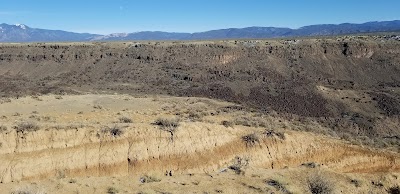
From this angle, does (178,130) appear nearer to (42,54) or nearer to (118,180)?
(118,180)

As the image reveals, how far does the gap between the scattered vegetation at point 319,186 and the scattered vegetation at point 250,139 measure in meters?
5.80

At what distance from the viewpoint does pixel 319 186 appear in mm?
14922

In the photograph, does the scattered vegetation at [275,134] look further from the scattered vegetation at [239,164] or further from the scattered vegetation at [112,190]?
the scattered vegetation at [112,190]

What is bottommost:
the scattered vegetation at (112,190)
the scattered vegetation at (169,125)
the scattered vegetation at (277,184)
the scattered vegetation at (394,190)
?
the scattered vegetation at (394,190)

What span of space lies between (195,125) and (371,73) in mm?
56887

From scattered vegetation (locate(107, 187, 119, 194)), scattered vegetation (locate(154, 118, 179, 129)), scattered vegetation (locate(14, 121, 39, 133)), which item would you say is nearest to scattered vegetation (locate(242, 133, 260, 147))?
scattered vegetation (locate(154, 118, 179, 129))

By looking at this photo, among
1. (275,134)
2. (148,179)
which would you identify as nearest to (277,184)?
(148,179)

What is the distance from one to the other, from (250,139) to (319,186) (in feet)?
21.3

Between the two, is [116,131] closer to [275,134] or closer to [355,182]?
[275,134]

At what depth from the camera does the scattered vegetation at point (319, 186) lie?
1486cm

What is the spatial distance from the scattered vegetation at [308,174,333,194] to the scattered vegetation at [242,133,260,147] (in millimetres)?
5798

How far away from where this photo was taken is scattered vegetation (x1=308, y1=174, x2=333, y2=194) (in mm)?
14859

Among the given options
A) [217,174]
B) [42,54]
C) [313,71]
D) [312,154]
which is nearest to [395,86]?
[313,71]

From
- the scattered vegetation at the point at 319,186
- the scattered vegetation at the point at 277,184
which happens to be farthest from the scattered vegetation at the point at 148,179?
the scattered vegetation at the point at 319,186
